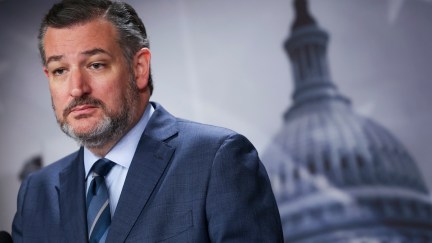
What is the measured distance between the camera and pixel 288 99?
3.62 metres

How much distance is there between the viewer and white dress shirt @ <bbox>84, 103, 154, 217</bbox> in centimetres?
152

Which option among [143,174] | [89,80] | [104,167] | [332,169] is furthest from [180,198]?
[332,169]

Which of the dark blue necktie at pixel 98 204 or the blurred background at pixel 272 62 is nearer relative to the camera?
the dark blue necktie at pixel 98 204

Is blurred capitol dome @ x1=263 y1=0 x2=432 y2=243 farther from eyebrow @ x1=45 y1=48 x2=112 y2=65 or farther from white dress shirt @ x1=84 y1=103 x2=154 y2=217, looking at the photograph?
eyebrow @ x1=45 y1=48 x2=112 y2=65

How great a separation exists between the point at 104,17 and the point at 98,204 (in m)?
0.42

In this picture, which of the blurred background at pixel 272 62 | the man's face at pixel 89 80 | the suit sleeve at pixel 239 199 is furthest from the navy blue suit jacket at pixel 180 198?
the blurred background at pixel 272 62

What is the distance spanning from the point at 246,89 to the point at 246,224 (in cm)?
234

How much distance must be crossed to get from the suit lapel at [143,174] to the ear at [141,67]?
0.29 ft

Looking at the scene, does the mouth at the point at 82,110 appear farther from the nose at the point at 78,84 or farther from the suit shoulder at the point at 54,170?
the suit shoulder at the point at 54,170

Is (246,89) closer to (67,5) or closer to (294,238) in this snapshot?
(294,238)

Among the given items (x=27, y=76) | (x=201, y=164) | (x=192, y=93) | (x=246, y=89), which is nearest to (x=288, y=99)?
(x=246, y=89)

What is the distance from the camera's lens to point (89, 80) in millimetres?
1457

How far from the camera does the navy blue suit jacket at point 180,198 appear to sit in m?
1.37

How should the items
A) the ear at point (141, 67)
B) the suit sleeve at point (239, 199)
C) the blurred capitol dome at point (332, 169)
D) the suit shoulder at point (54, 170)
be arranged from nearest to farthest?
the suit sleeve at point (239, 199) → the ear at point (141, 67) → the suit shoulder at point (54, 170) → the blurred capitol dome at point (332, 169)
